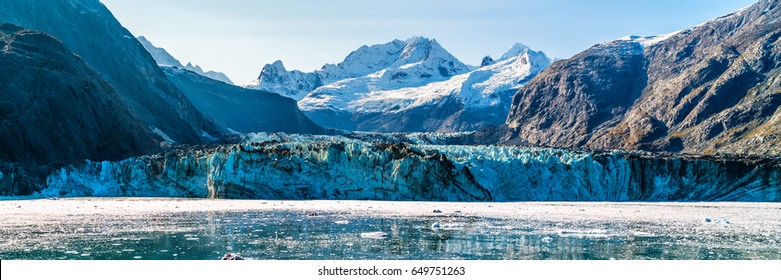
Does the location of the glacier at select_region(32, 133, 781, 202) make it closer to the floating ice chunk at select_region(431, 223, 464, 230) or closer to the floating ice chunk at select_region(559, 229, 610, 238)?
the floating ice chunk at select_region(431, 223, 464, 230)

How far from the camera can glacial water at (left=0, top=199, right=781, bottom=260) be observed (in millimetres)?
30984

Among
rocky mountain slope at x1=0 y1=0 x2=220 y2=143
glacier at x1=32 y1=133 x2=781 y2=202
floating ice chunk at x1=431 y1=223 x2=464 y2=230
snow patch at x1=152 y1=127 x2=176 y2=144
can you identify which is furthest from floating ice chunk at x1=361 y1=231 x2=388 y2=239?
rocky mountain slope at x1=0 y1=0 x2=220 y2=143

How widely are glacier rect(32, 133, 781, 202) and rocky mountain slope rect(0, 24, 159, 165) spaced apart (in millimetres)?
18895

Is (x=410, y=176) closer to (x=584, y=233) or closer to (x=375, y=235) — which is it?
(x=584, y=233)

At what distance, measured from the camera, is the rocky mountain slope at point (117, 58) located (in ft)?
514

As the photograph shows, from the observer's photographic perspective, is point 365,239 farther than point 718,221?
No

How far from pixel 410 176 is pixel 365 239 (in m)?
34.3

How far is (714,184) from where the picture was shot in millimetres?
76188

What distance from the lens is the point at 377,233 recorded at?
38156mm

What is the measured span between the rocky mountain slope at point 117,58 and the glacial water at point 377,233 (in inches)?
3964

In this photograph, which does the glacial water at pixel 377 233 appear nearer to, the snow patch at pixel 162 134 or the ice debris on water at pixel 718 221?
the ice debris on water at pixel 718 221

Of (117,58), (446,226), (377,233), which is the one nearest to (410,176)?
(446,226)

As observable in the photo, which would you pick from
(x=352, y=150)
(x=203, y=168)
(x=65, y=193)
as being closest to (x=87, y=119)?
(x=65, y=193)

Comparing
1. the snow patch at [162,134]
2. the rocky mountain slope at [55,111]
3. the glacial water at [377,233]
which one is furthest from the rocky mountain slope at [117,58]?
the glacial water at [377,233]
